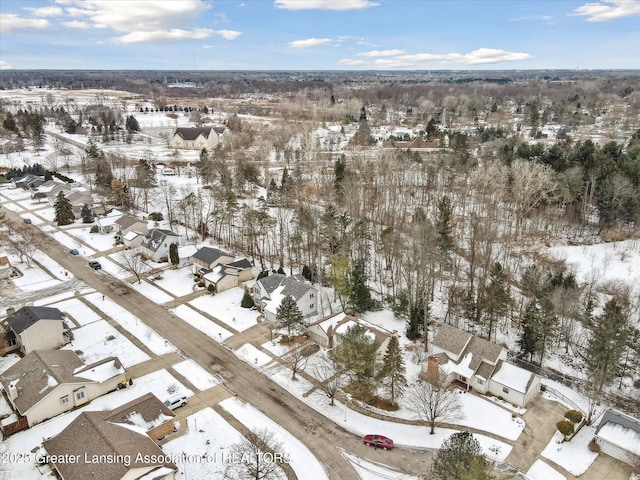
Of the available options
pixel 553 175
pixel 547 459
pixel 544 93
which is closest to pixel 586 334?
pixel 547 459

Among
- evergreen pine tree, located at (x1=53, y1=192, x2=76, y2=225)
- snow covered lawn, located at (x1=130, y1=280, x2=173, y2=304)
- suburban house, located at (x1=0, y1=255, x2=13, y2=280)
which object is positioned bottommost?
snow covered lawn, located at (x1=130, y1=280, x2=173, y2=304)

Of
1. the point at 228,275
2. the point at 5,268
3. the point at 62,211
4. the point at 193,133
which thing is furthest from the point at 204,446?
the point at 193,133

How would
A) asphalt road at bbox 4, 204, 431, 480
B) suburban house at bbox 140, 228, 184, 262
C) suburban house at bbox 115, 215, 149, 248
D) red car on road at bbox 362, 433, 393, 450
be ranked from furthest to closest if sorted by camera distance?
1. suburban house at bbox 115, 215, 149, 248
2. suburban house at bbox 140, 228, 184, 262
3. red car on road at bbox 362, 433, 393, 450
4. asphalt road at bbox 4, 204, 431, 480

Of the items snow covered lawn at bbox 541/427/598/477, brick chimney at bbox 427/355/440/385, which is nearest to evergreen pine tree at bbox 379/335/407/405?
brick chimney at bbox 427/355/440/385

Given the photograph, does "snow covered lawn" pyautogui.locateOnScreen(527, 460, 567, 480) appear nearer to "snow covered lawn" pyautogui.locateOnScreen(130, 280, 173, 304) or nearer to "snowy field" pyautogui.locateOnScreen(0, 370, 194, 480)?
"snowy field" pyautogui.locateOnScreen(0, 370, 194, 480)

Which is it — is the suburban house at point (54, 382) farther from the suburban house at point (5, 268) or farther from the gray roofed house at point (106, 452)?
the suburban house at point (5, 268)

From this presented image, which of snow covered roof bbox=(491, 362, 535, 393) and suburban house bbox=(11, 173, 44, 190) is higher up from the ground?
suburban house bbox=(11, 173, 44, 190)

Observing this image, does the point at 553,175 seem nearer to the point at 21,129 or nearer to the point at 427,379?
the point at 427,379
